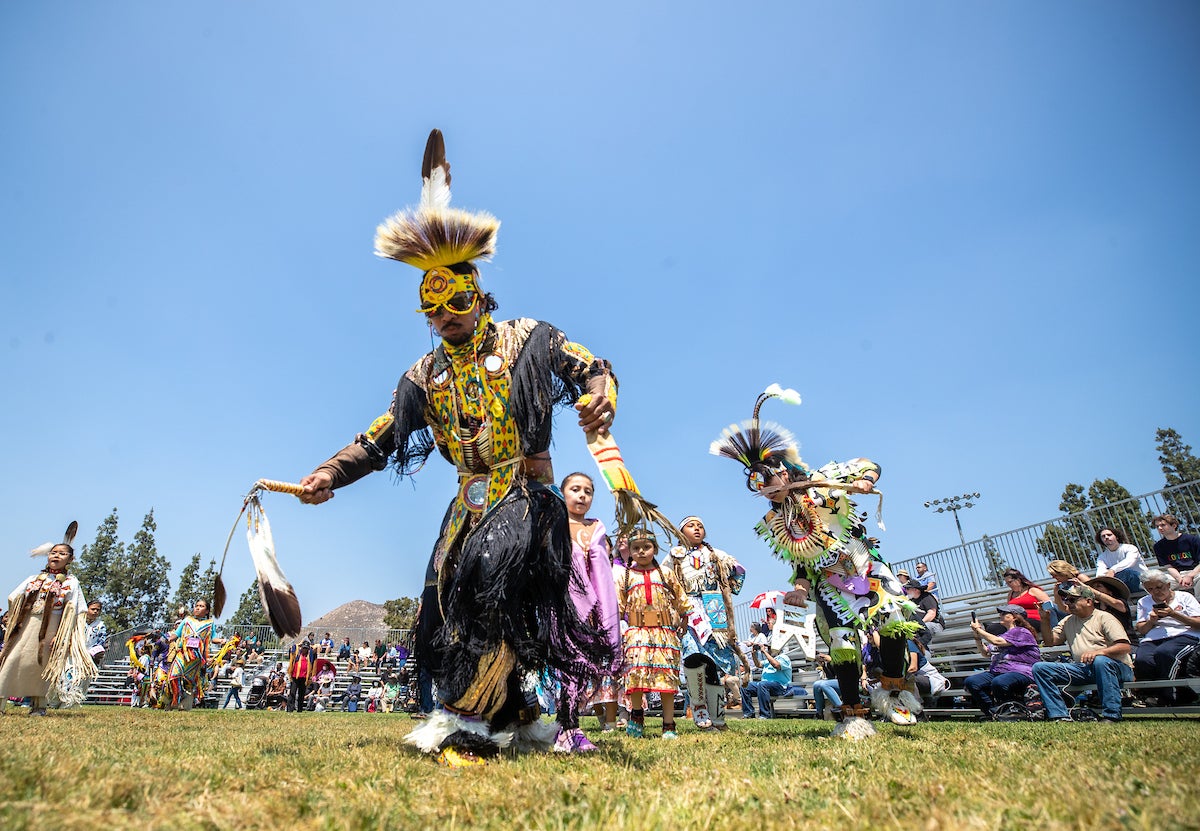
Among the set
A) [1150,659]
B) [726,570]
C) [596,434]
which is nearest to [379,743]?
[596,434]

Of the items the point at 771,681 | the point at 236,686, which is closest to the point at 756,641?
the point at 771,681

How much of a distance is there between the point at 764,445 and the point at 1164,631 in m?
4.90

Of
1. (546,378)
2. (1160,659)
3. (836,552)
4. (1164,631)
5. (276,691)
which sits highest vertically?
(546,378)

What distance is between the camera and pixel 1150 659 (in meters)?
6.46

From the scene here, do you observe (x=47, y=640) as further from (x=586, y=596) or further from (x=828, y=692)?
(x=828, y=692)

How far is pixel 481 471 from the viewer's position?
11.0 ft

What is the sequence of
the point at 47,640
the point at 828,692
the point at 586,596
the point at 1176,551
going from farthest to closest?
the point at 828,692, the point at 47,640, the point at 1176,551, the point at 586,596

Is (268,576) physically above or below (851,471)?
below

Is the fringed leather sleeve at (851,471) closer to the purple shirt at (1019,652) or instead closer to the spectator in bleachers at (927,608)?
the purple shirt at (1019,652)

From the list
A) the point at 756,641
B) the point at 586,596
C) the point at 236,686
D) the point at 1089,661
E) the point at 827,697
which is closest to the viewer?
the point at 586,596

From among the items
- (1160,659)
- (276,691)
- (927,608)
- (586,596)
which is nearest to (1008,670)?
(1160,659)

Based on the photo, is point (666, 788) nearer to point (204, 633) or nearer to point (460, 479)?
point (460, 479)

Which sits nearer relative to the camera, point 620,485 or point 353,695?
point 620,485

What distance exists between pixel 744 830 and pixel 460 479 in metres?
2.27
